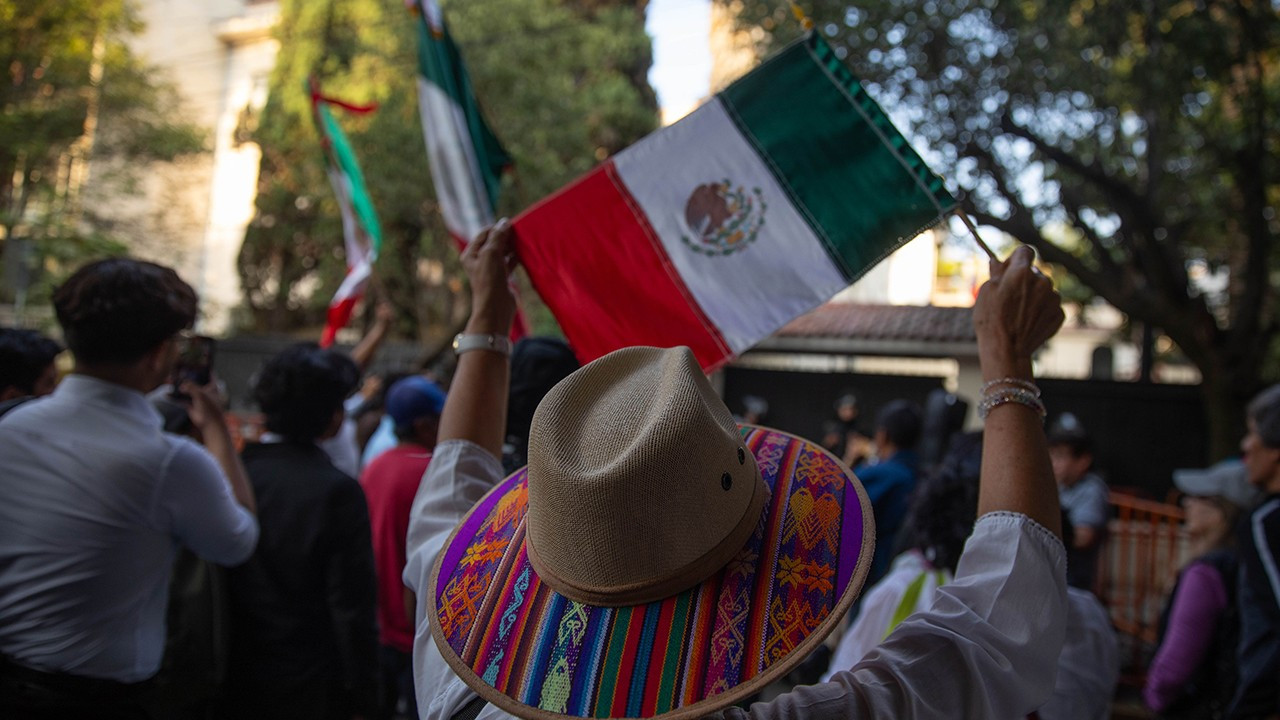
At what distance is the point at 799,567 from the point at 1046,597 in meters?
0.38

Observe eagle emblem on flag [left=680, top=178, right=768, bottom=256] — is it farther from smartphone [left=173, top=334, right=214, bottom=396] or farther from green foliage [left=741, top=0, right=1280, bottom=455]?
green foliage [left=741, top=0, right=1280, bottom=455]

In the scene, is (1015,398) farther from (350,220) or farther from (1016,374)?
(350,220)

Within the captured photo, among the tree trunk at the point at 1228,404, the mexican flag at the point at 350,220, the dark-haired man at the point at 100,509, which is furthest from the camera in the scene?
the tree trunk at the point at 1228,404

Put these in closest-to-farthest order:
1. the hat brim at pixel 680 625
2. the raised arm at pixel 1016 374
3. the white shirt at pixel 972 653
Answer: the hat brim at pixel 680 625 < the white shirt at pixel 972 653 < the raised arm at pixel 1016 374

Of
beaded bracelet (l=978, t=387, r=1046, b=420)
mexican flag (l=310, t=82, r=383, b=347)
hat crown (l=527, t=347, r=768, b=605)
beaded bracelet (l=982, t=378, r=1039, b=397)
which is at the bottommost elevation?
hat crown (l=527, t=347, r=768, b=605)

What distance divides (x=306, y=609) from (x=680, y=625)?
1945 millimetres

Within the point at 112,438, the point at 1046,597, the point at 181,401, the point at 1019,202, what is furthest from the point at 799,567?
the point at 1019,202

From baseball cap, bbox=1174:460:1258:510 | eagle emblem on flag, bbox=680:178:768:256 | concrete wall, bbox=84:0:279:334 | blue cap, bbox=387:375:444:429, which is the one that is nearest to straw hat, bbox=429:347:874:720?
eagle emblem on flag, bbox=680:178:768:256

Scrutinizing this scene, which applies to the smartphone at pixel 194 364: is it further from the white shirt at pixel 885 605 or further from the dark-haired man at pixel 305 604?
the white shirt at pixel 885 605

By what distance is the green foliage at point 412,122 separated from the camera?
52.3 ft

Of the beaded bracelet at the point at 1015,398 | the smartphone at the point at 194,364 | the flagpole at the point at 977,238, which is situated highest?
the flagpole at the point at 977,238

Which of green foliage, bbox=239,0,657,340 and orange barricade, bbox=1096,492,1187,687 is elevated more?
green foliage, bbox=239,0,657,340

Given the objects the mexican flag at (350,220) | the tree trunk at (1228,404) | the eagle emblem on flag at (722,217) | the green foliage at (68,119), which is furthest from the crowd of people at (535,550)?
the green foliage at (68,119)

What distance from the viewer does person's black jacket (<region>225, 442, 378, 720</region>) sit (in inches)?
112
